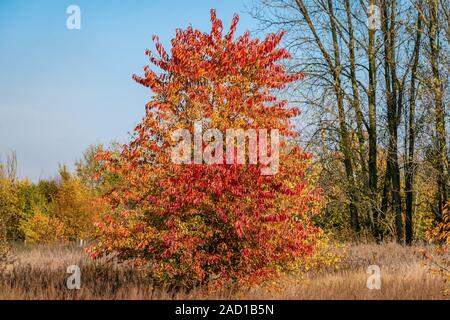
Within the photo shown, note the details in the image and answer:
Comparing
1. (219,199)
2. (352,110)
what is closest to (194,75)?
(219,199)

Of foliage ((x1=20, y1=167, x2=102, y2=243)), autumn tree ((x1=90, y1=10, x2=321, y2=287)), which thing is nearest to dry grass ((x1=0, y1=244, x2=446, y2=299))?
autumn tree ((x1=90, y1=10, x2=321, y2=287))

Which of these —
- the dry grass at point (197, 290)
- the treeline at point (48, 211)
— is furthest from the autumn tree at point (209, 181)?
the treeline at point (48, 211)

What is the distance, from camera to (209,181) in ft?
32.6

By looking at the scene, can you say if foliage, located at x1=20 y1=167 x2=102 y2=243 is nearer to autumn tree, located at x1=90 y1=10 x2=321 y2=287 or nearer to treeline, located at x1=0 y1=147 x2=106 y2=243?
treeline, located at x1=0 y1=147 x2=106 y2=243

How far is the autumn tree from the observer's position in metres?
10.2

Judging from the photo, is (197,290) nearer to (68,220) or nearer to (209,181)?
(209,181)

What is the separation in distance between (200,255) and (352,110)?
14.3m

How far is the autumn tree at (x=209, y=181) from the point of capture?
1017cm

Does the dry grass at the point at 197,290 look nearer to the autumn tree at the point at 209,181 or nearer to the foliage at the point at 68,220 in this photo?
the autumn tree at the point at 209,181

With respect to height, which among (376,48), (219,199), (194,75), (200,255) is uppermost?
(376,48)

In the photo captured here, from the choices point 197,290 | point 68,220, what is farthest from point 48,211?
point 197,290

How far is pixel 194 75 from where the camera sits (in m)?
10.7
